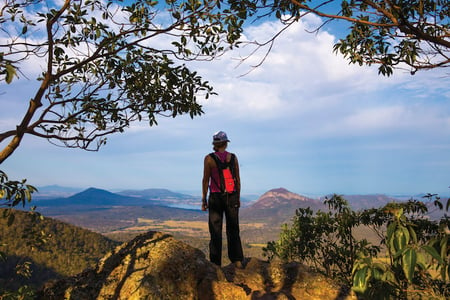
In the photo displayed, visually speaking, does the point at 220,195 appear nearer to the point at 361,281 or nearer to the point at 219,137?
the point at 219,137

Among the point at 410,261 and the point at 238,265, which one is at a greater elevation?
the point at 410,261

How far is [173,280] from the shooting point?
19.5 ft

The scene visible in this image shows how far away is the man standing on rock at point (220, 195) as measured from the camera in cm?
731

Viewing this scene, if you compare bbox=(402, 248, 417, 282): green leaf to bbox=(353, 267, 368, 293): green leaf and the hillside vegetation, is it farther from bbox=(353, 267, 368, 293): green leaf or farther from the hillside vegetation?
the hillside vegetation

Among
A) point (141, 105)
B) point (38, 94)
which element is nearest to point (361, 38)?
point (141, 105)

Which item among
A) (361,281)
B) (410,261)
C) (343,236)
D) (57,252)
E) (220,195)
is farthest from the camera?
(57,252)

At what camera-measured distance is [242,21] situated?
6.84 meters

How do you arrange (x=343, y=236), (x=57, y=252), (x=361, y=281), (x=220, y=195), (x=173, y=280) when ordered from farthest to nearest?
(x=57, y=252) < (x=343, y=236) < (x=220, y=195) < (x=173, y=280) < (x=361, y=281)

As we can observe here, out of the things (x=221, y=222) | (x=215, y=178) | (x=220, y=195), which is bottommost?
(x=221, y=222)

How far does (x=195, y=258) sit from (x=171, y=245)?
569 mm

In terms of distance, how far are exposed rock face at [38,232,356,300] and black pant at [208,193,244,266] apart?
1.42ft

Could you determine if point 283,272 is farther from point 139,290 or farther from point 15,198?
point 15,198

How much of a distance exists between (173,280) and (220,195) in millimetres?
2111

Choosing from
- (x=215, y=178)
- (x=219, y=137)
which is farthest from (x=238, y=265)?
(x=219, y=137)
